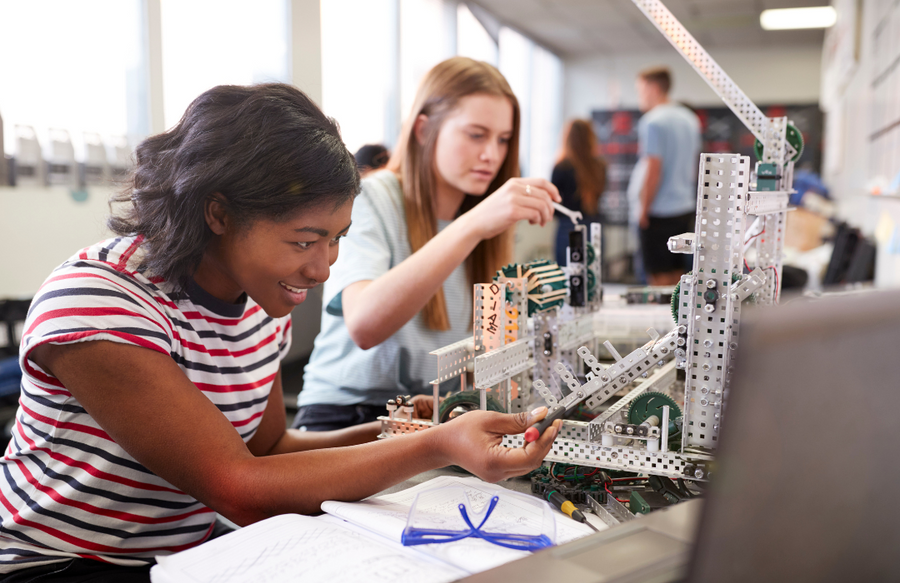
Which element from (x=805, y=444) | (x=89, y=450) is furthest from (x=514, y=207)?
(x=805, y=444)

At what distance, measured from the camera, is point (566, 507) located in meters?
0.90

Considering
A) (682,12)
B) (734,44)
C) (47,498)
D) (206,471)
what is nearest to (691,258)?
(206,471)

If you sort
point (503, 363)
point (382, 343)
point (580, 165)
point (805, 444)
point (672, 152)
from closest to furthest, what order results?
point (805, 444), point (503, 363), point (382, 343), point (580, 165), point (672, 152)

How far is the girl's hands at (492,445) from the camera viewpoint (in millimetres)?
817

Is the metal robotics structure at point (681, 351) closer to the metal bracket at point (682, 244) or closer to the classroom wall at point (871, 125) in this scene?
the metal bracket at point (682, 244)

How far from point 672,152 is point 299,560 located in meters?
5.19

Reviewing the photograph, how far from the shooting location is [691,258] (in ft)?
3.05

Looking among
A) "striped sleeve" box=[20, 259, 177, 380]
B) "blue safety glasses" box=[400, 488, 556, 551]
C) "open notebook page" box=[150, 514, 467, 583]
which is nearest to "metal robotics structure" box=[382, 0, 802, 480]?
"blue safety glasses" box=[400, 488, 556, 551]

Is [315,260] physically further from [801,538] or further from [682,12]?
[682,12]

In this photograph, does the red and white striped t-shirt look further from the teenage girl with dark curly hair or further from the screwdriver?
the screwdriver

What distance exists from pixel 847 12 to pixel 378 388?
488cm

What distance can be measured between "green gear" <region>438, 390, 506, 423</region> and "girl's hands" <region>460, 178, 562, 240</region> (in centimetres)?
34

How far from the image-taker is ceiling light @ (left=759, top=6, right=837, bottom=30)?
22.3 ft

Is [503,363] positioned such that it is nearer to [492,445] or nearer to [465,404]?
[465,404]
